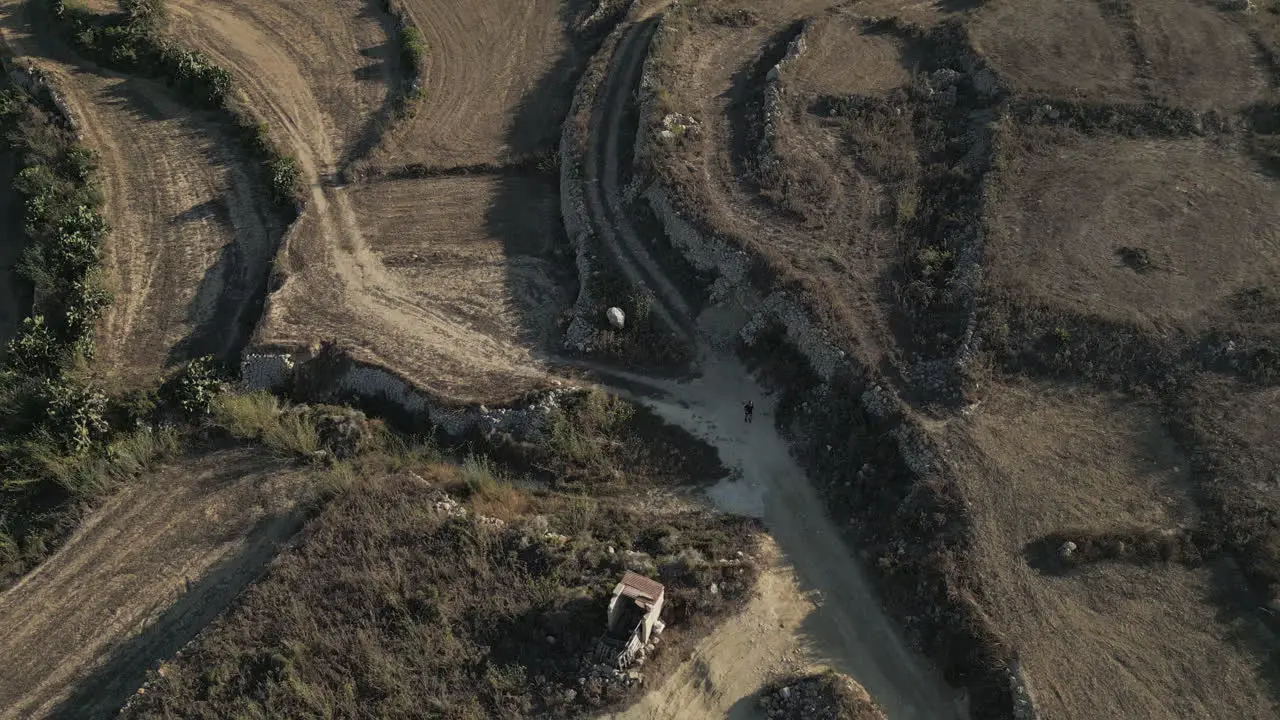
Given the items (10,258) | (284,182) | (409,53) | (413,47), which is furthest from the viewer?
(413,47)

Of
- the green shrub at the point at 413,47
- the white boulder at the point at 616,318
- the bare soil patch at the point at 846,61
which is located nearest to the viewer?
the white boulder at the point at 616,318

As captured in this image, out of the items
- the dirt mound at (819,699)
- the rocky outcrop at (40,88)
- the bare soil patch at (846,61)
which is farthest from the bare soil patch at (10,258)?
the bare soil patch at (846,61)

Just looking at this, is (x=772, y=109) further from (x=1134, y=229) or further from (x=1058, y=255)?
(x=1134, y=229)

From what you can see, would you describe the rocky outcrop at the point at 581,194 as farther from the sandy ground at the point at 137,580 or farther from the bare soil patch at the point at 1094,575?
the bare soil patch at the point at 1094,575

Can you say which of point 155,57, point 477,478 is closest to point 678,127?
point 477,478

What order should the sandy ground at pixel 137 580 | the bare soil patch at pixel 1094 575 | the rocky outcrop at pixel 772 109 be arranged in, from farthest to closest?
1. the rocky outcrop at pixel 772 109
2. the sandy ground at pixel 137 580
3. the bare soil patch at pixel 1094 575

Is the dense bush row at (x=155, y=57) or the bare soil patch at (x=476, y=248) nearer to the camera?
the bare soil patch at (x=476, y=248)

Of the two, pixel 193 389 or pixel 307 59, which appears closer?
pixel 193 389
